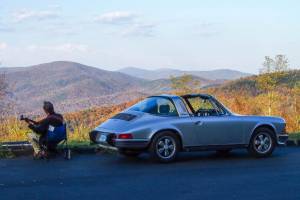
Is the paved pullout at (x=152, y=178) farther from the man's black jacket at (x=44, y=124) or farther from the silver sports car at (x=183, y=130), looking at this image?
the man's black jacket at (x=44, y=124)

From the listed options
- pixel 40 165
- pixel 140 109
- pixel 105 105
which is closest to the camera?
pixel 40 165

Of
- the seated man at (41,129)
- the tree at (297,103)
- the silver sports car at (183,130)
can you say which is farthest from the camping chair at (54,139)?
the tree at (297,103)

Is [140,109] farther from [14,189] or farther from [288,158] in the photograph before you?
[14,189]

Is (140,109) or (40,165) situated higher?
(140,109)

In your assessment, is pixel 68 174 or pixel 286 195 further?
pixel 68 174

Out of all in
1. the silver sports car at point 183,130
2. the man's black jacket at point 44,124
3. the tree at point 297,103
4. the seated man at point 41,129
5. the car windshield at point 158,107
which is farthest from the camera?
the tree at point 297,103

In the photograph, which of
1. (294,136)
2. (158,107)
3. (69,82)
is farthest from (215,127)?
(69,82)

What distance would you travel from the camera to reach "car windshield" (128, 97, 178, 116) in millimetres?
14086

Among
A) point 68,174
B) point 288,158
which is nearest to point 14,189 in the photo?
point 68,174

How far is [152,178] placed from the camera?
11.8 metres

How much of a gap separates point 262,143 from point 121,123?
3240 mm

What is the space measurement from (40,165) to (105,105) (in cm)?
1914

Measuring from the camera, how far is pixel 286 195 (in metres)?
10.0

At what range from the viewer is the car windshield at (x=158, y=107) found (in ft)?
46.2
